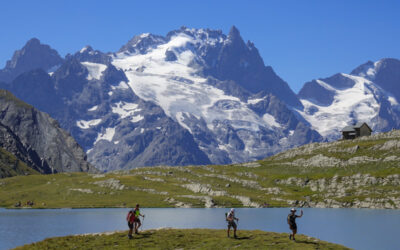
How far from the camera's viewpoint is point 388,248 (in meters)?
79.9

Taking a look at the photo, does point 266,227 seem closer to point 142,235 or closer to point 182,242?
point 142,235

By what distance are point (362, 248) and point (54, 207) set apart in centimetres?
13442

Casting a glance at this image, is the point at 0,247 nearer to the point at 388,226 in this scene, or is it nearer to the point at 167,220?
the point at 167,220

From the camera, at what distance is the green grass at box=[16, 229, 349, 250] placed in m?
63.9

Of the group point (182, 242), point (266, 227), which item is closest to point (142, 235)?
point (182, 242)

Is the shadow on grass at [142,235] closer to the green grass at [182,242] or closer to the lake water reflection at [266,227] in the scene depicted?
the green grass at [182,242]

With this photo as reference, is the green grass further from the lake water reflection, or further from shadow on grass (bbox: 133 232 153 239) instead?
the lake water reflection

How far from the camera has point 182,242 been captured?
67.2 metres

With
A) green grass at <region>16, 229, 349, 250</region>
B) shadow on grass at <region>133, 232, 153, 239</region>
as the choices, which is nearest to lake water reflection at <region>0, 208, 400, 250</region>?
green grass at <region>16, 229, 349, 250</region>

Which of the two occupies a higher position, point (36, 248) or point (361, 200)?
point (361, 200)

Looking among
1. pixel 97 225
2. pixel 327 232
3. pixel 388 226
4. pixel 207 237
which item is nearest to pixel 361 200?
pixel 388 226

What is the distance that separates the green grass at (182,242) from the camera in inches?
2516

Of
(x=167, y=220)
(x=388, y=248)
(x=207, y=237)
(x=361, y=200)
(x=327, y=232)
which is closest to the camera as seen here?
(x=207, y=237)

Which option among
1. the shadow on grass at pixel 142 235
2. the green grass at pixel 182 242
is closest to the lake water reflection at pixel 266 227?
the green grass at pixel 182 242
